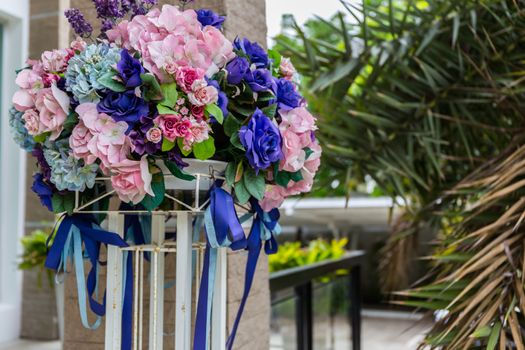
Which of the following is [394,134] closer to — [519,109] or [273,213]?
[519,109]

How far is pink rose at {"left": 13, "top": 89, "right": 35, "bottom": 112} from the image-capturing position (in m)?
0.95

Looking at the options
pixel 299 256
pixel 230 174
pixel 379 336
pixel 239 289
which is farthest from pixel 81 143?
pixel 379 336

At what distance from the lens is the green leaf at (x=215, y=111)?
91 cm

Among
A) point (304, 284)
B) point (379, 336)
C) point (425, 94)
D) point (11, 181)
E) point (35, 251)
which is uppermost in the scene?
point (425, 94)

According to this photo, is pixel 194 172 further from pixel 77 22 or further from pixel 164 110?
pixel 77 22

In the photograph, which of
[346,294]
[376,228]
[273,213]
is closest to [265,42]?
[273,213]

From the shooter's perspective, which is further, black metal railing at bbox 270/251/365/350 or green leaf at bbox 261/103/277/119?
black metal railing at bbox 270/251/365/350

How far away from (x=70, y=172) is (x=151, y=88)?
19cm

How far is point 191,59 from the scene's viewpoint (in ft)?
3.04

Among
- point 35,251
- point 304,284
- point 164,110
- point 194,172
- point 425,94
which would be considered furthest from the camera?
point 35,251

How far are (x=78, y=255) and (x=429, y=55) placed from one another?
5.55 feet

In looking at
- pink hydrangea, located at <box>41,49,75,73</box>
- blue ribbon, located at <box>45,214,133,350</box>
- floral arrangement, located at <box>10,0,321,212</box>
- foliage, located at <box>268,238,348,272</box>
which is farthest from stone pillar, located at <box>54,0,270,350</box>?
foliage, located at <box>268,238,348,272</box>

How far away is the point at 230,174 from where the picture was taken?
0.98 metres

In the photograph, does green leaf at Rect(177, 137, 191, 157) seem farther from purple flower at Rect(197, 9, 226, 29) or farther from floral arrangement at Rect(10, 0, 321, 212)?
purple flower at Rect(197, 9, 226, 29)
